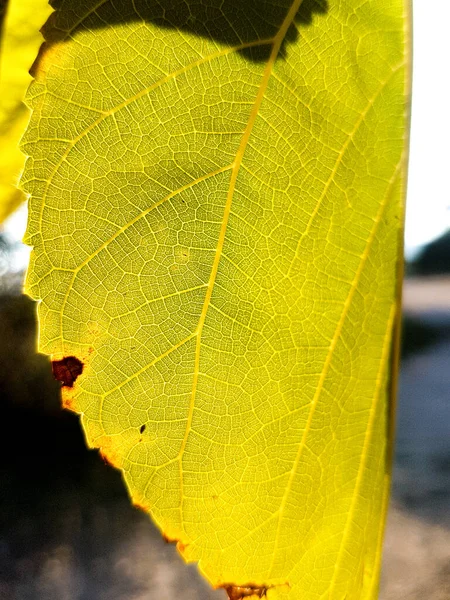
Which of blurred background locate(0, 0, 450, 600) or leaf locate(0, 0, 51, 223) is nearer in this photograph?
leaf locate(0, 0, 51, 223)

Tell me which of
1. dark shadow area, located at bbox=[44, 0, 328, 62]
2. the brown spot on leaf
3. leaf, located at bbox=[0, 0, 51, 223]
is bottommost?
the brown spot on leaf

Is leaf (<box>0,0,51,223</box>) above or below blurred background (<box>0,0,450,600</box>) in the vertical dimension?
above

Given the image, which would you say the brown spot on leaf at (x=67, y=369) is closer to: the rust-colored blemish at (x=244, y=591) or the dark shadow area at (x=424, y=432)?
the rust-colored blemish at (x=244, y=591)

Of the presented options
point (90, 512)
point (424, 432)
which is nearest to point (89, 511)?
point (90, 512)

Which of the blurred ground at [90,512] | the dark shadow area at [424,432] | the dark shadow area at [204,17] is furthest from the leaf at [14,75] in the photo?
the dark shadow area at [424,432]

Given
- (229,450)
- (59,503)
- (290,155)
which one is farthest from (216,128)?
(59,503)

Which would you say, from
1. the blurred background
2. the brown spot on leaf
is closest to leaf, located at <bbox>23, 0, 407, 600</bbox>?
the brown spot on leaf

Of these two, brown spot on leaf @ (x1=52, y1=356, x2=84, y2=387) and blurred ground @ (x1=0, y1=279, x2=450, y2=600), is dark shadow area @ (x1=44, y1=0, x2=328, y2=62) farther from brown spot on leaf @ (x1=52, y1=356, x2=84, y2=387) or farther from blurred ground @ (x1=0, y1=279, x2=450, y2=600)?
blurred ground @ (x1=0, y1=279, x2=450, y2=600)
